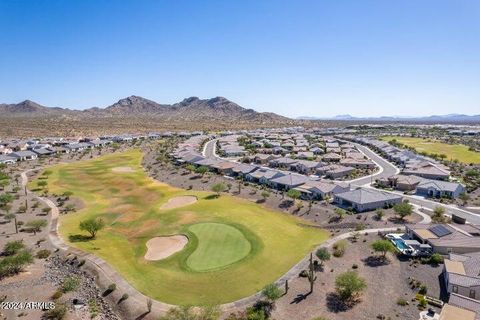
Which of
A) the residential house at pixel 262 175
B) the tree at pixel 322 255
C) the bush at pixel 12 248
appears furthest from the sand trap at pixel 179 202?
the tree at pixel 322 255

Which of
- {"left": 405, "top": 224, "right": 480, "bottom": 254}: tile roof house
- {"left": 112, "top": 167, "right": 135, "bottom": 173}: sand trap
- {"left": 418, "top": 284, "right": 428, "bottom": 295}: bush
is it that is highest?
{"left": 405, "top": 224, "right": 480, "bottom": 254}: tile roof house

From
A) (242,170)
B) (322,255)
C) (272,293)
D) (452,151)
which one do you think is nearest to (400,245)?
(322,255)

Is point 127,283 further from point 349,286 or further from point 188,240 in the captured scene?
point 349,286

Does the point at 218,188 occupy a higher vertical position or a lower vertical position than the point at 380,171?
higher

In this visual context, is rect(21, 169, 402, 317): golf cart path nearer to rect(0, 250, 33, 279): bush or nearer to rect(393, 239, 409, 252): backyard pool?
rect(393, 239, 409, 252): backyard pool

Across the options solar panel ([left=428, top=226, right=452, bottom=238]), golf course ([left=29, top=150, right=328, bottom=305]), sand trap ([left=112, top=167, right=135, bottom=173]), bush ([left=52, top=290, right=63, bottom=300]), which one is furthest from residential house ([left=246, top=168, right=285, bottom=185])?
bush ([left=52, top=290, right=63, bottom=300])

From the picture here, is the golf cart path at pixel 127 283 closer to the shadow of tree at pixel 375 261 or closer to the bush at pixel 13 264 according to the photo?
the bush at pixel 13 264
